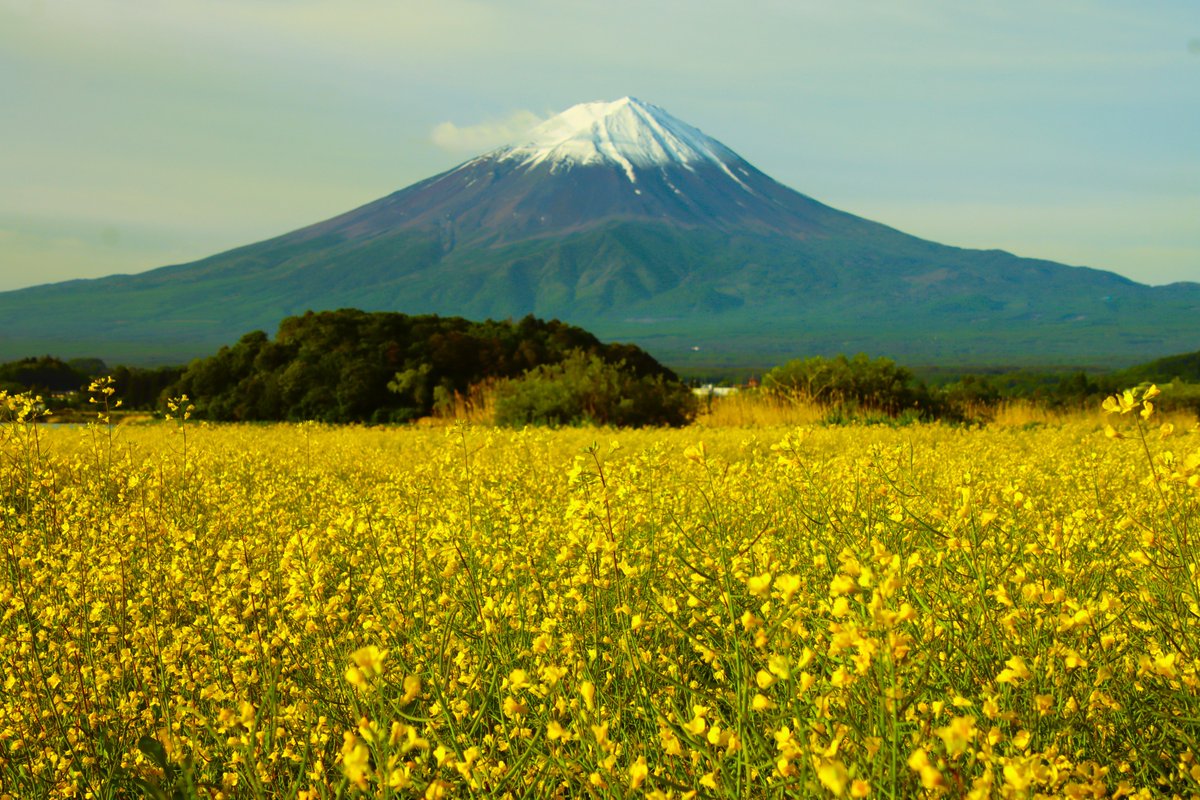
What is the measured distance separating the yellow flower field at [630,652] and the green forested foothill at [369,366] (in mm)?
12754

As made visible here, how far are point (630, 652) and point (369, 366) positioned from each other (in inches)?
637

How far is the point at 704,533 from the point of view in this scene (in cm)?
457

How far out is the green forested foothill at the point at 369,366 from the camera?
18.0m

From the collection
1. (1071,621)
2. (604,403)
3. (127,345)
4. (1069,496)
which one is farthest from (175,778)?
(127,345)

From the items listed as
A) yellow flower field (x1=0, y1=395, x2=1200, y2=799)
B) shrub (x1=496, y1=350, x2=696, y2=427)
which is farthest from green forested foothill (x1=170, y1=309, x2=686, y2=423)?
yellow flower field (x1=0, y1=395, x2=1200, y2=799)

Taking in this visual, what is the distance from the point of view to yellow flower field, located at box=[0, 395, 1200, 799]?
6.17ft

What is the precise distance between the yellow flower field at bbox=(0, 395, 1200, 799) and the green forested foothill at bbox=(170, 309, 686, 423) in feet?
41.8

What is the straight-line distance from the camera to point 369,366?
1812cm

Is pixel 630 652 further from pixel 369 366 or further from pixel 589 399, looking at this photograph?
pixel 369 366

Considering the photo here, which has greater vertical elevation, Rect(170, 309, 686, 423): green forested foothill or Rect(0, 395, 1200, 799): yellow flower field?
Rect(170, 309, 686, 423): green forested foothill

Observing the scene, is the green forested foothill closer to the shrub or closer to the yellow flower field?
the shrub

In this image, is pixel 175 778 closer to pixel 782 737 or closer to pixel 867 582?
pixel 782 737

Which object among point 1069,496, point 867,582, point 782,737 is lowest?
point 1069,496

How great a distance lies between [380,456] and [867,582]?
338 inches
